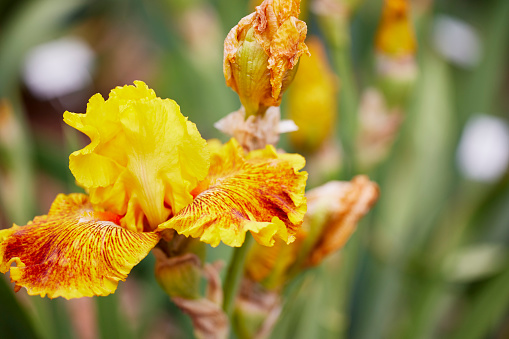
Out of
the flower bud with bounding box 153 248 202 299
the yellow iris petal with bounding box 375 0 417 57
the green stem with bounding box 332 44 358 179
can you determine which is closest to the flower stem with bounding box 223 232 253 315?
the flower bud with bounding box 153 248 202 299

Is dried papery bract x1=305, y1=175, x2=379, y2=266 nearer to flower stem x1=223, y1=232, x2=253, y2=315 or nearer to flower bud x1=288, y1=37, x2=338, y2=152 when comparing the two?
flower stem x1=223, y1=232, x2=253, y2=315

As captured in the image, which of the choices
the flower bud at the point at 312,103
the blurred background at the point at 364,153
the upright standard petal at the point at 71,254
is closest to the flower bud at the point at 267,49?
the upright standard petal at the point at 71,254

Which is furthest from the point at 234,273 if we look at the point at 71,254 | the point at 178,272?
the point at 71,254

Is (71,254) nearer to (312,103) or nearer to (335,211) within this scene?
(335,211)

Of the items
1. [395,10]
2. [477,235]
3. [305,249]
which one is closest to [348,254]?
[305,249]

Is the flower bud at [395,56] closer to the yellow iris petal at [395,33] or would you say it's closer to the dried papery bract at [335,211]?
the yellow iris petal at [395,33]

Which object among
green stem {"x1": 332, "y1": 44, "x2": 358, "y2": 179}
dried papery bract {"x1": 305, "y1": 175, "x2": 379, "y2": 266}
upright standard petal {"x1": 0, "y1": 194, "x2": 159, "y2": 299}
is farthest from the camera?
green stem {"x1": 332, "y1": 44, "x2": 358, "y2": 179}
